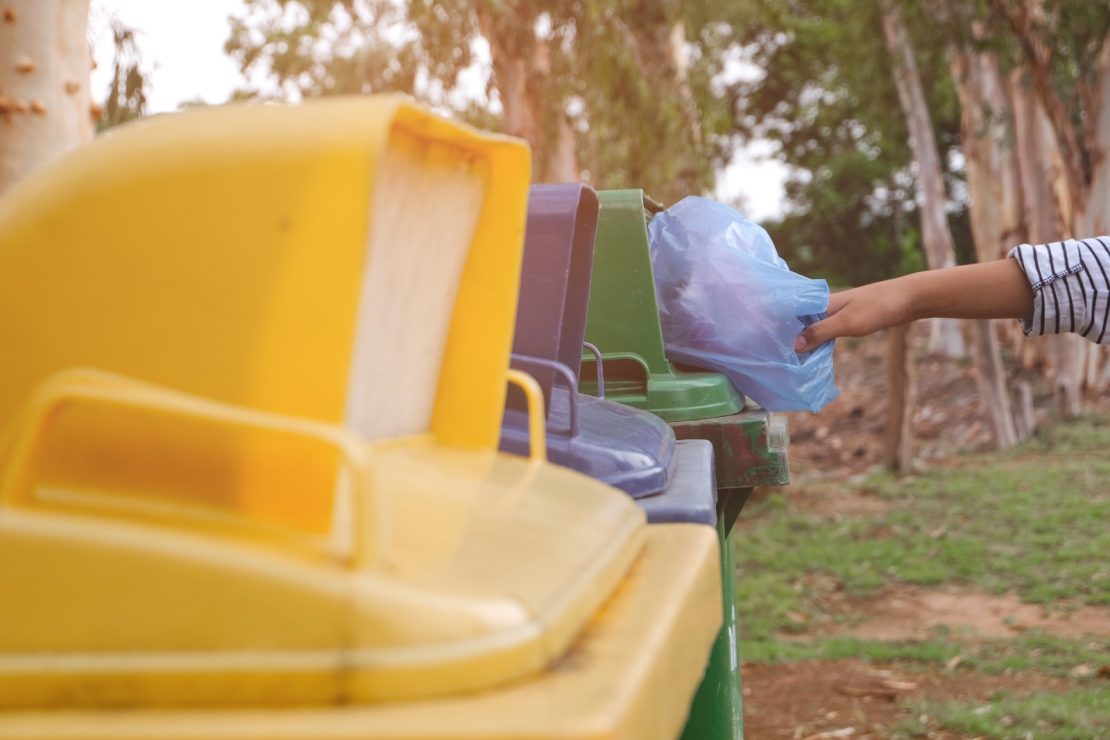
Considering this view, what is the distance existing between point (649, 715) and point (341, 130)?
1.97 ft

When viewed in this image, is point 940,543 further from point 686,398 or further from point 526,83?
point 526,83

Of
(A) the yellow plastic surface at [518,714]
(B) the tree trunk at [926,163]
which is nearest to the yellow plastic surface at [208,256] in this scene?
(A) the yellow plastic surface at [518,714]

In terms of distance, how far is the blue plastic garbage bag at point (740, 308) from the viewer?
10.6ft

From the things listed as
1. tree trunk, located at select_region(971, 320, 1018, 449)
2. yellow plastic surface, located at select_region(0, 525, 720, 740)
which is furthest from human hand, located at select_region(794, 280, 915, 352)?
tree trunk, located at select_region(971, 320, 1018, 449)

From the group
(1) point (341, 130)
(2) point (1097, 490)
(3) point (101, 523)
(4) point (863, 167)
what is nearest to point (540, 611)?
(3) point (101, 523)

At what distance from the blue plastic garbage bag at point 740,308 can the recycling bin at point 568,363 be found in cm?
71

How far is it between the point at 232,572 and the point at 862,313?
2179 mm

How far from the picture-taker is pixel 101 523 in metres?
1.12

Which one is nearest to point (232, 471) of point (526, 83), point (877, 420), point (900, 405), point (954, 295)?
point (954, 295)

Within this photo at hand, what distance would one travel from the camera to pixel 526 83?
37.6 ft

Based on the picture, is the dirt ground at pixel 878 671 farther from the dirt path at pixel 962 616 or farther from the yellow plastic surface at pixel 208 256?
the yellow plastic surface at pixel 208 256

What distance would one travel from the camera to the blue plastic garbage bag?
324 cm

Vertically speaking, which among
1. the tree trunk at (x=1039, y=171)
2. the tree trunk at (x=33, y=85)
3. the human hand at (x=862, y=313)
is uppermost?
the tree trunk at (x=1039, y=171)

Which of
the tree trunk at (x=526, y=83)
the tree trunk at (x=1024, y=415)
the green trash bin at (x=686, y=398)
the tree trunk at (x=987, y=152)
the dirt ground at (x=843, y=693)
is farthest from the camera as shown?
the tree trunk at (x=987, y=152)
